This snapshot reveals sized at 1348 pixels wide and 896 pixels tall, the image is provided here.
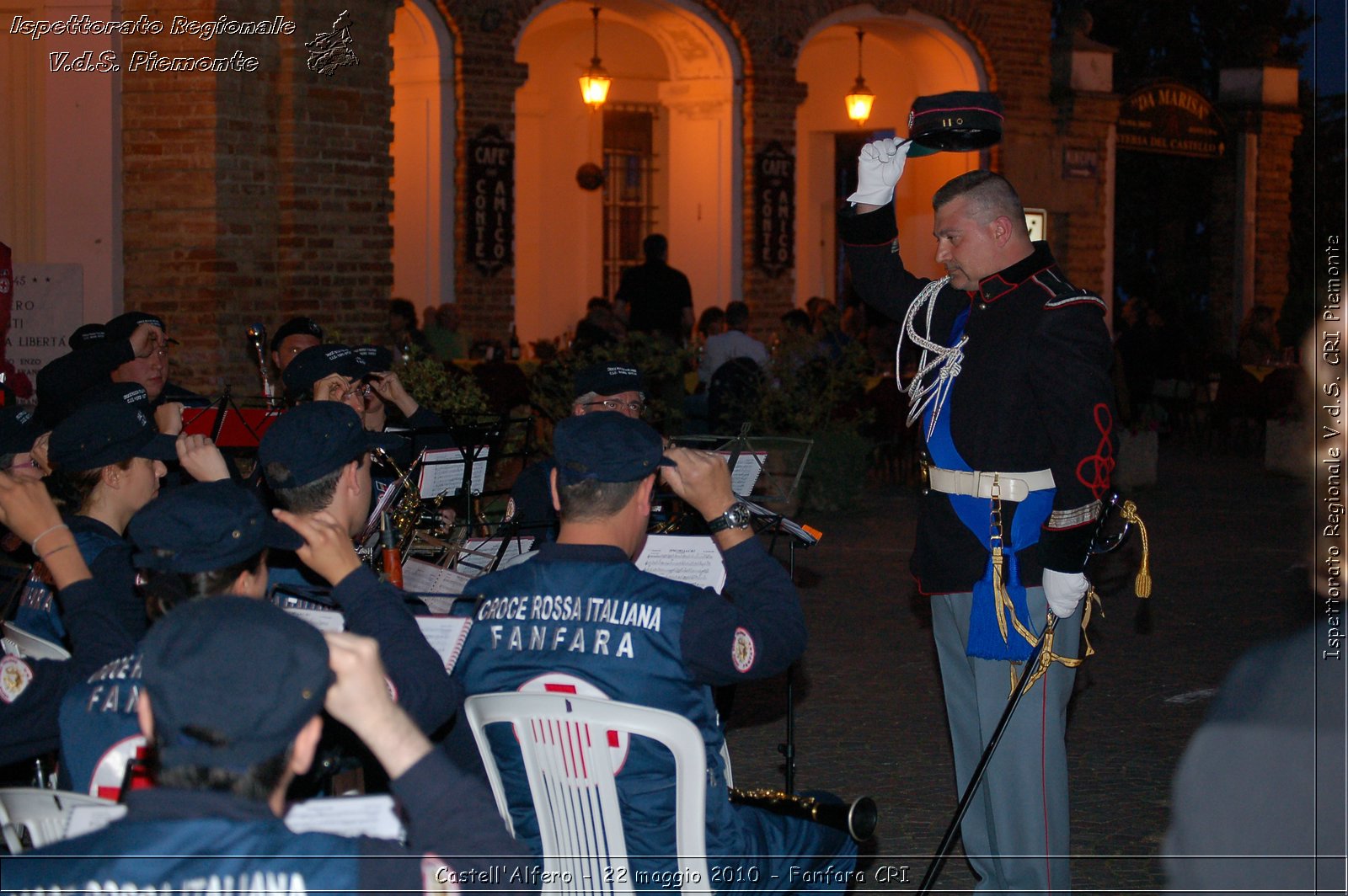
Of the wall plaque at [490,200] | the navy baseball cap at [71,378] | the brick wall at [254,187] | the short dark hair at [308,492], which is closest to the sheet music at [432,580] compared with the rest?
the short dark hair at [308,492]

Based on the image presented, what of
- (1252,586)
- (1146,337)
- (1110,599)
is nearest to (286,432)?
(1110,599)

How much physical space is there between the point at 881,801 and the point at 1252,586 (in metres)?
4.52

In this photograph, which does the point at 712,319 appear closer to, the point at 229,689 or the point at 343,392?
the point at 343,392

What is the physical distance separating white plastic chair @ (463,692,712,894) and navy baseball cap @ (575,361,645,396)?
8.85 feet

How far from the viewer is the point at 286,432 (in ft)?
11.8

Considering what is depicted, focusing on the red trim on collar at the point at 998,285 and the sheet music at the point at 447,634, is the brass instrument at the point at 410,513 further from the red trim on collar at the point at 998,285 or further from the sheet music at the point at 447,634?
the red trim on collar at the point at 998,285

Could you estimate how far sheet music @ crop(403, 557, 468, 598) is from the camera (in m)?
3.77

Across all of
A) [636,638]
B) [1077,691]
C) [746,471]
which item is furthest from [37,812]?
[1077,691]

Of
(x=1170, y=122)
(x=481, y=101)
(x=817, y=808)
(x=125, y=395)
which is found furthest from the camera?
(x=1170, y=122)

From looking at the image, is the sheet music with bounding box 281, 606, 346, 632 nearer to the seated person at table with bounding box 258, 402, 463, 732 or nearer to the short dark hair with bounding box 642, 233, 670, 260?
the seated person at table with bounding box 258, 402, 463, 732

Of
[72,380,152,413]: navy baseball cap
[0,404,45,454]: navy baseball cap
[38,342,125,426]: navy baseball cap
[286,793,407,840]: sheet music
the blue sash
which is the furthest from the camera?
[38,342,125,426]: navy baseball cap

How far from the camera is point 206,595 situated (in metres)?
2.80

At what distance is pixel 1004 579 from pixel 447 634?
1.48 m

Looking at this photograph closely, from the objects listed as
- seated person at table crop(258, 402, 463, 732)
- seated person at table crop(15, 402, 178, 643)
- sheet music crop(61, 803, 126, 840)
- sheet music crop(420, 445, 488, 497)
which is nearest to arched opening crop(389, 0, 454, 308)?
sheet music crop(420, 445, 488, 497)
